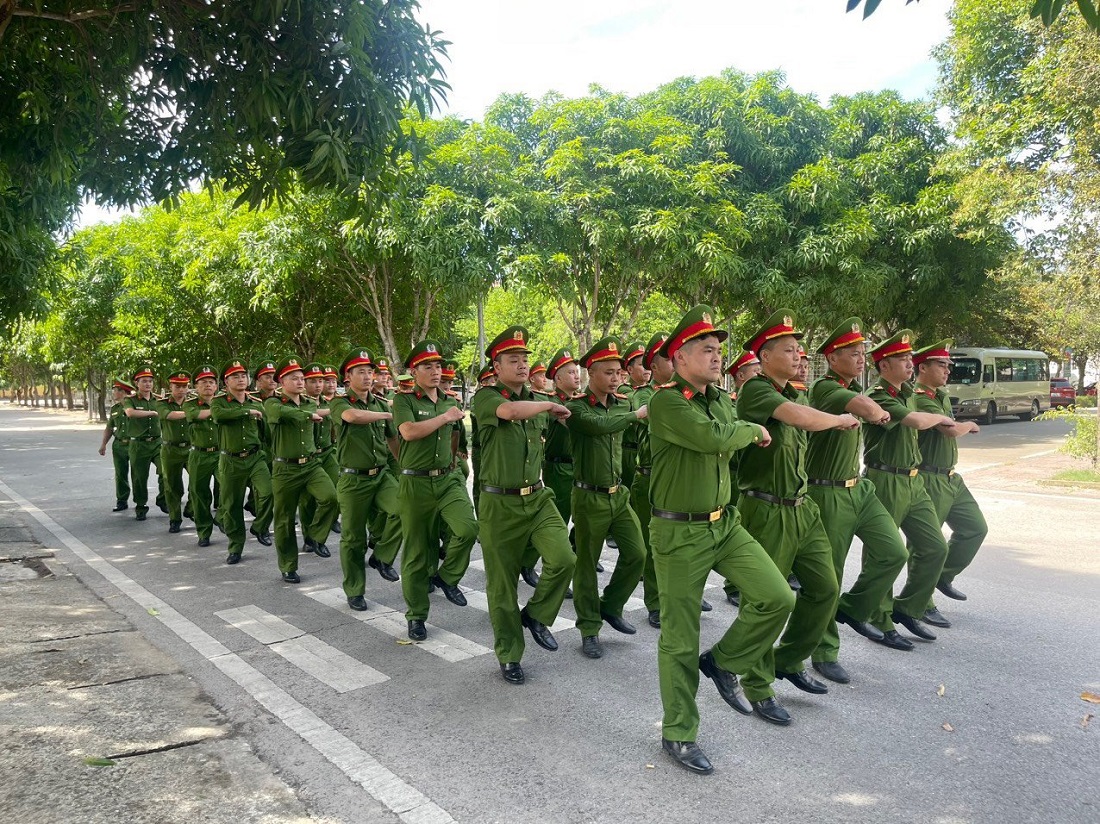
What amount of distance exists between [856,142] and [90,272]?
2267 centimetres

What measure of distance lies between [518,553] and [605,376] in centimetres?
141

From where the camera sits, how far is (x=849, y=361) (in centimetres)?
505

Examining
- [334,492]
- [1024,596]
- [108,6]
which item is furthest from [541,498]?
[108,6]

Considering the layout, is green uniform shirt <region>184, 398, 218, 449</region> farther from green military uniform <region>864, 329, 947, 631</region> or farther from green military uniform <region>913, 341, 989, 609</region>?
green military uniform <region>913, 341, 989, 609</region>

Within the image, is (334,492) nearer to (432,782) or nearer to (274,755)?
(274,755)

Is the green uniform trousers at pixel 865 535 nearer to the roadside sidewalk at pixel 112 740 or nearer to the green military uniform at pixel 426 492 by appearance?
the green military uniform at pixel 426 492

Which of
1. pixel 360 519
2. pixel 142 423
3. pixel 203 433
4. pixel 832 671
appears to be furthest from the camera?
pixel 142 423

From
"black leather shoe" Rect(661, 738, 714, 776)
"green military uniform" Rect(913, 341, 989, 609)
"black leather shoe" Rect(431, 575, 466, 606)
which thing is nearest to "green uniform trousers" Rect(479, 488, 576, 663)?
"black leather shoe" Rect(661, 738, 714, 776)

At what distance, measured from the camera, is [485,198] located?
16.3 metres

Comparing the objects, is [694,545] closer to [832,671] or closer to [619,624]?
[832,671]

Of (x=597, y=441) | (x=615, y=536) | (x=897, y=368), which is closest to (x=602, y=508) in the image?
(x=615, y=536)

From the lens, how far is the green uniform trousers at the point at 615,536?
548 cm

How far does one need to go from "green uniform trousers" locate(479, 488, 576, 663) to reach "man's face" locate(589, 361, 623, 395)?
3.15 ft

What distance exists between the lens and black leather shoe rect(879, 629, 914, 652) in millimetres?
5203
